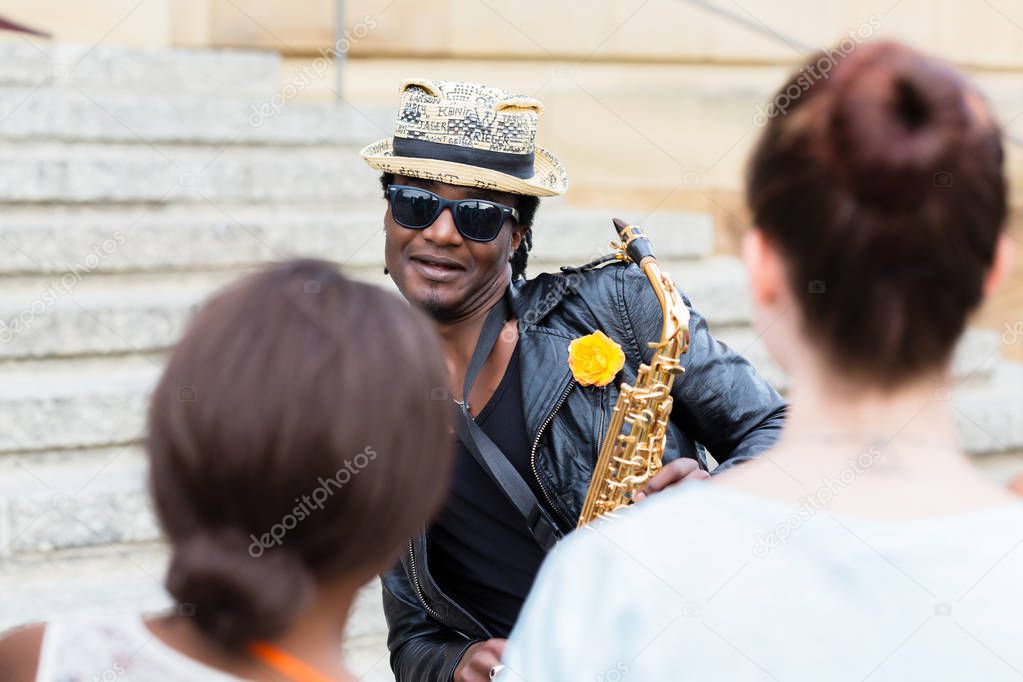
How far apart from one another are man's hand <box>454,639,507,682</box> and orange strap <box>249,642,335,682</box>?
45.1 inches

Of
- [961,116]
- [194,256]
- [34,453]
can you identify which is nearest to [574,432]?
[961,116]

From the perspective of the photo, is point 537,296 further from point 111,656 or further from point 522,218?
point 111,656

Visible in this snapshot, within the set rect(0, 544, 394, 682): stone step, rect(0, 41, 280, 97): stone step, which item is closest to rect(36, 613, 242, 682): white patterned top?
rect(0, 544, 394, 682): stone step

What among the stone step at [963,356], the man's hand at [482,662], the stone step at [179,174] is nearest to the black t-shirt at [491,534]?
the man's hand at [482,662]

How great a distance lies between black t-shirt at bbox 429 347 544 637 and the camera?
8.45 ft

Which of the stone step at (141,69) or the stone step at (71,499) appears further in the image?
the stone step at (141,69)

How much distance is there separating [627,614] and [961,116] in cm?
60

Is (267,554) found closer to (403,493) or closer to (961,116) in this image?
(403,493)

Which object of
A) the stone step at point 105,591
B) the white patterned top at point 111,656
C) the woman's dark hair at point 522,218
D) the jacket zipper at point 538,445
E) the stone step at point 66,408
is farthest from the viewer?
the stone step at point 66,408

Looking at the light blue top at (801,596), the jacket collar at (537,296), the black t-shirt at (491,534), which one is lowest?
the black t-shirt at (491,534)

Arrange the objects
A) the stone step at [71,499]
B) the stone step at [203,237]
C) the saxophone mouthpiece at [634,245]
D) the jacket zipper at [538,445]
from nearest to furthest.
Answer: the jacket zipper at [538,445] < the saxophone mouthpiece at [634,245] < the stone step at [71,499] < the stone step at [203,237]

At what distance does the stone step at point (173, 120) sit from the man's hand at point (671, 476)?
414cm

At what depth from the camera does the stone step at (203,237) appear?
5.05 m

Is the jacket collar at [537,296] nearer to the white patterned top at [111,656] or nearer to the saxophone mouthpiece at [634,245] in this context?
the saxophone mouthpiece at [634,245]
